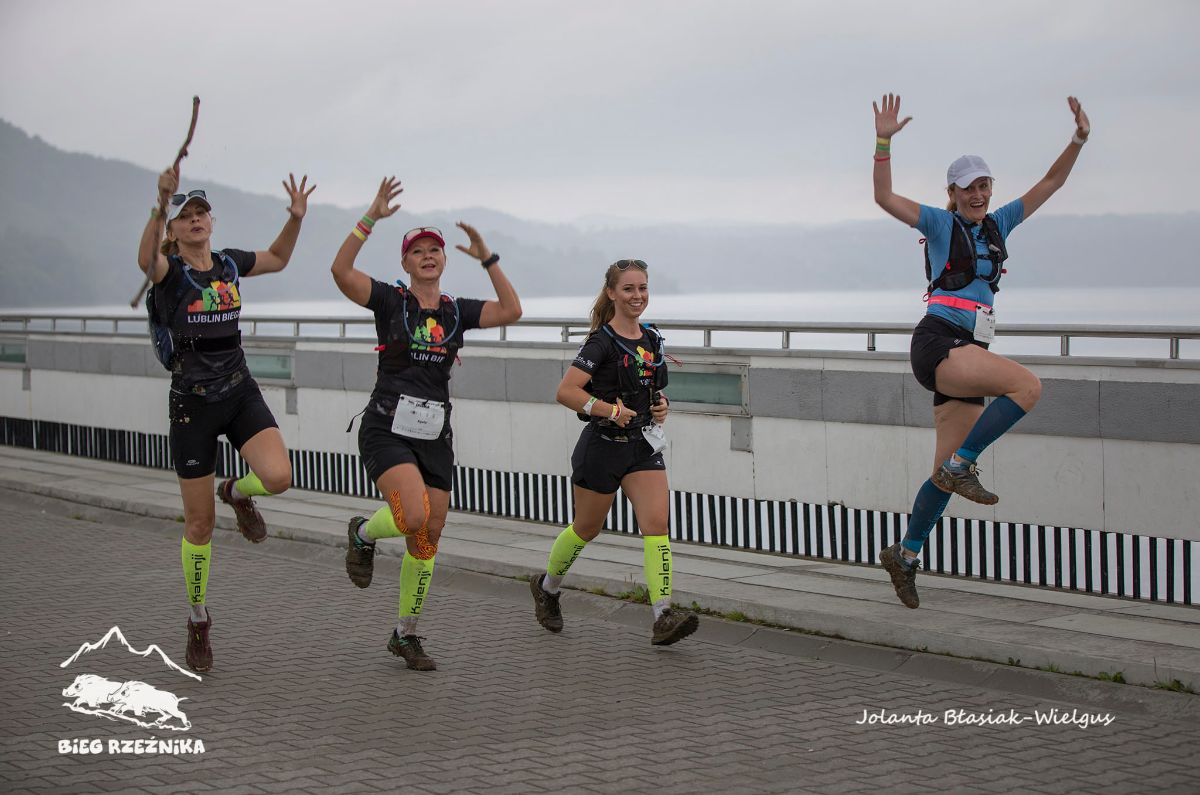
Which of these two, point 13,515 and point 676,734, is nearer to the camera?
point 676,734

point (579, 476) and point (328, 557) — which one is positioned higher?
point (579, 476)

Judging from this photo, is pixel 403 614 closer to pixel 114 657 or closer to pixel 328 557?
pixel 114 657

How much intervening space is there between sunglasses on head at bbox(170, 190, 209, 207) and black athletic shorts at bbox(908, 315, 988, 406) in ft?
12.2

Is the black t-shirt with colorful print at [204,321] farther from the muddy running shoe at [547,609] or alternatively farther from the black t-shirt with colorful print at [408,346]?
the muddy running shoe at [547,609]

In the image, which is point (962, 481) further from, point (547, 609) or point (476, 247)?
point (476, 247)

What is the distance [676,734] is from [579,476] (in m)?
2.17

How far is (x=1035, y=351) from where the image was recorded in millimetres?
9266

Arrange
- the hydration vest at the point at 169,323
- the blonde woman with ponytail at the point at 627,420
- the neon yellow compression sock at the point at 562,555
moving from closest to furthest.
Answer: the hydration vest at the point at 169,323 < the blonde woman with ponytail at the point at 627,420 < the neon yellow compression sock at the point at 562,555

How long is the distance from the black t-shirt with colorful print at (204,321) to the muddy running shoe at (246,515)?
0.76 meters

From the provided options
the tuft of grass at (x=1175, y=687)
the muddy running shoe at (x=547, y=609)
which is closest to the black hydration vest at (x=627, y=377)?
the muddy running shoe at (x=547, y=609)

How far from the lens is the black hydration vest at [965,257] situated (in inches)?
298

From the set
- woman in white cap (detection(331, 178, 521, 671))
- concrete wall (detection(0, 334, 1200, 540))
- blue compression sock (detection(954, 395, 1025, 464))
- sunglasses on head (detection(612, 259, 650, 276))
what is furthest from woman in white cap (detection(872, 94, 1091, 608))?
woman in white cap (detection(331, 178, 521, 671))

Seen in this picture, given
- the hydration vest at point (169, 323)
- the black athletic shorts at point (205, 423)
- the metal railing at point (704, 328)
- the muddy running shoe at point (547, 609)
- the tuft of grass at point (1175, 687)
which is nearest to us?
the tuft of grass at point (1175, 687)

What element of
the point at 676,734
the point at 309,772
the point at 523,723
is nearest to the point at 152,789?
the point at 309,772
